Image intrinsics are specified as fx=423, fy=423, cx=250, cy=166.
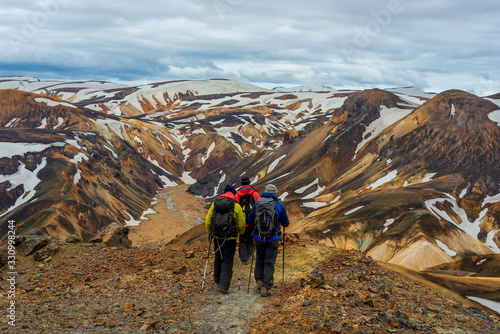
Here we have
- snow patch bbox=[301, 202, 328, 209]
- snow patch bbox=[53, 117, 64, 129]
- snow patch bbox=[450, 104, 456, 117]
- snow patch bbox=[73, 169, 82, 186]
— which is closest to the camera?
snow patch bbox=[301, 202, 328, 209]

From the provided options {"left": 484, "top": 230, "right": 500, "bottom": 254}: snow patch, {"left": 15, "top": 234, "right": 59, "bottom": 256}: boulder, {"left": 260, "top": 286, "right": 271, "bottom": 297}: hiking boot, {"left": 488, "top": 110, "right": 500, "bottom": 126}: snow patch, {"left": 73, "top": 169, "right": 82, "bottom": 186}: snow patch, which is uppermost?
{"left": 488, "top": 110, "right": 500, "bottom": 126}: snow patch

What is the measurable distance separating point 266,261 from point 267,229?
1011 millimetres

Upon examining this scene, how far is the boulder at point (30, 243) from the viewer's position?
52.9 feet

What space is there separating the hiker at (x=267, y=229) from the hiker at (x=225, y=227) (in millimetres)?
485

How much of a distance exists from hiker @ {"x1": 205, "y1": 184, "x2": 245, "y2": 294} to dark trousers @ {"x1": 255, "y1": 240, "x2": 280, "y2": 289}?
2.72 ft

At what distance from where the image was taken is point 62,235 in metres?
64.3

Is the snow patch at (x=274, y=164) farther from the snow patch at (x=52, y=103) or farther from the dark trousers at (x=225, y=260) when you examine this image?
the dark trousers at (x=225, y=260)

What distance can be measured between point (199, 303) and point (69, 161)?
9799 centimetres

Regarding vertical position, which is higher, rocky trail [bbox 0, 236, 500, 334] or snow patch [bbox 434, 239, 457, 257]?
rocky trail [bbox 0, 236, 500, 334]

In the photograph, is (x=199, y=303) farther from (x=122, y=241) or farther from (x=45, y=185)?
(x=45, y=185)

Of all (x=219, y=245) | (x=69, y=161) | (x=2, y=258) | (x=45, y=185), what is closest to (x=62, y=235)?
(x=45, y=185)

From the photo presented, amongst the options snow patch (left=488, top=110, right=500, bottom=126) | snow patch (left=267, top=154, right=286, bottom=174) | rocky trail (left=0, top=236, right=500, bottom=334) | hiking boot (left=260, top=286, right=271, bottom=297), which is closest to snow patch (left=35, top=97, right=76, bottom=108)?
snow patch (left=267, top=154, right=286, bottom=174)

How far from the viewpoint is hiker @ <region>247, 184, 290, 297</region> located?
40.3ft

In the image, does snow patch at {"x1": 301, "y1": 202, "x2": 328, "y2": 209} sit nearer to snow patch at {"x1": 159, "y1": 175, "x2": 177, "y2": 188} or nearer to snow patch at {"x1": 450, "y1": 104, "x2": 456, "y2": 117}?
snow patch at {"x1": 450, "y1": 104, "x2": 456, "y2": 117}
